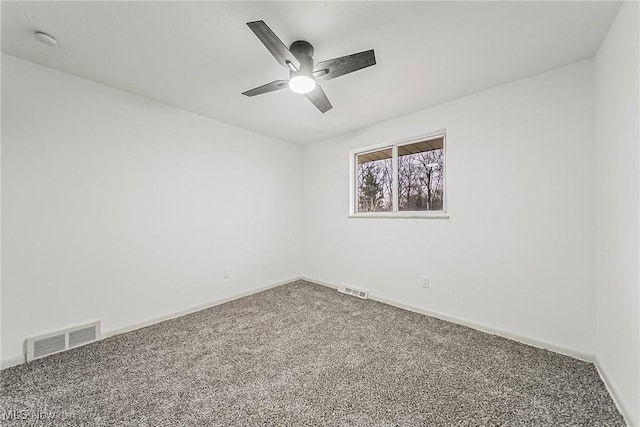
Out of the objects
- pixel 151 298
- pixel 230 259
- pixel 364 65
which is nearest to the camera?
pixel 364 65

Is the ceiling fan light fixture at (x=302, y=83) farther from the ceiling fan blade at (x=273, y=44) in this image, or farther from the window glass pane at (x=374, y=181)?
the window glass pane at (x=374, y=181)

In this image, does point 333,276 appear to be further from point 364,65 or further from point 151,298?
point 364,65

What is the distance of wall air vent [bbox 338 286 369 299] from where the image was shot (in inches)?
129

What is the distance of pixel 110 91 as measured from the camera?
7.48ft

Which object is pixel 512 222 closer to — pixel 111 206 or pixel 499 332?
pixel 499 332

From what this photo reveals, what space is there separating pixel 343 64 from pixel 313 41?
0.29 meters

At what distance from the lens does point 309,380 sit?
1662 millimetres

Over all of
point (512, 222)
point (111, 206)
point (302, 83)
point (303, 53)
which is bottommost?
point (512, 222)

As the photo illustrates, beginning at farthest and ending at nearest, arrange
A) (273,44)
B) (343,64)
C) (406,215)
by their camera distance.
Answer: (406,215)
(343,64)
(273,44)

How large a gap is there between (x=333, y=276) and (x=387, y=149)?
1975 mm

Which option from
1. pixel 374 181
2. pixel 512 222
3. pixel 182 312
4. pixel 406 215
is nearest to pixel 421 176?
pixel 406 215

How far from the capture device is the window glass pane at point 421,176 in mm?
2807

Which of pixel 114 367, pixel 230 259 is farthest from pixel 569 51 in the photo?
pixel 114 367

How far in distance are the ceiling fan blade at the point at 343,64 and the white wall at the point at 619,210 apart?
133cm
